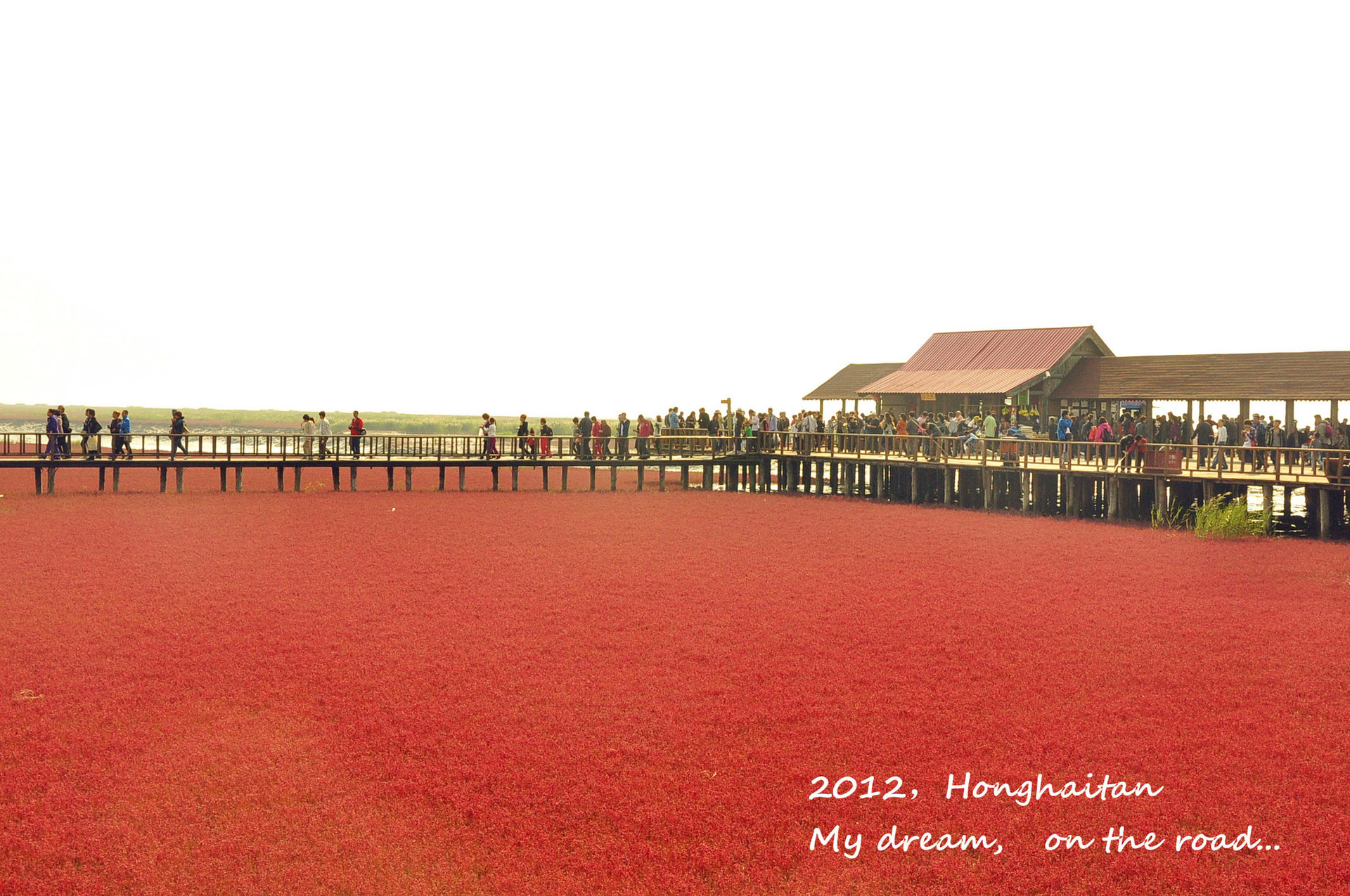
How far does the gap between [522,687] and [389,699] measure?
1.41 metres

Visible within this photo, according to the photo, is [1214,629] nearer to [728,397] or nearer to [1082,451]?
[1082,451]

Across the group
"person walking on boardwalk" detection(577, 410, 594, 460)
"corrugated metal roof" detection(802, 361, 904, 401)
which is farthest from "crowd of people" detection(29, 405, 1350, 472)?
"corrugated metal roof" detection(802, 361, 904, 401)

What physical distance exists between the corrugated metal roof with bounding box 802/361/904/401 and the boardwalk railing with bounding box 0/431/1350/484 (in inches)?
412

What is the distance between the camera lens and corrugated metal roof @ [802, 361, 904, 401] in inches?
1977

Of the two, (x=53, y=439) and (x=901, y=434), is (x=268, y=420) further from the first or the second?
(x=901, y=434)

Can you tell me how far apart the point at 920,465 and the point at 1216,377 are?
974cm

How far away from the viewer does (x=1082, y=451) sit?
31.5m

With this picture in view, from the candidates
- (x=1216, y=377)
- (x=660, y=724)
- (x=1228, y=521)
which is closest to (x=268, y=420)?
(x=1216, y=377)

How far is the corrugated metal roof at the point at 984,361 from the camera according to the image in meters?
38.4

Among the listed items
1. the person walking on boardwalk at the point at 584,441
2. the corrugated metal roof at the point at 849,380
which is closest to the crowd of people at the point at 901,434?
the person walking on boardwalk at the point at 584,441

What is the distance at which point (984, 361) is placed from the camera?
41.9m

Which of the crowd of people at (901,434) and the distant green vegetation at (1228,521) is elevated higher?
the crowd of people at (901,434)

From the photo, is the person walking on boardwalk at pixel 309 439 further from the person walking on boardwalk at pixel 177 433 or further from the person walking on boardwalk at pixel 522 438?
the person walking on boardwalk at pixel 522 438

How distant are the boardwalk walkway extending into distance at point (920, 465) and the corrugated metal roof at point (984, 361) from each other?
11.3 feet
